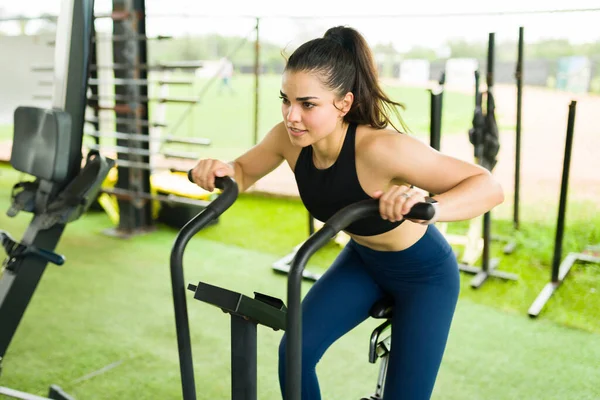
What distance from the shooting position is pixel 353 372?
2.66 meters

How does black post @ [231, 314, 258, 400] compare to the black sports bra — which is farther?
the black sports bra

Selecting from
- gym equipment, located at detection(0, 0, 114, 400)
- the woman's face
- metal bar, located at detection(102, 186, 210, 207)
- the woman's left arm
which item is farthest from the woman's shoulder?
metal bar, located at detection(102, 186, 210, 207)

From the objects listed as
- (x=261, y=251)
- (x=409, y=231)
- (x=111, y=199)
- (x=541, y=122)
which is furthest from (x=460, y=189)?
(x=541, y=122)

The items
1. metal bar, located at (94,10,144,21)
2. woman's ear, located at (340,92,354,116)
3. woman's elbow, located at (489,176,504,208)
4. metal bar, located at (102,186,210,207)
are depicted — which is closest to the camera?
woman's elbow, located at (489,176,504,208)

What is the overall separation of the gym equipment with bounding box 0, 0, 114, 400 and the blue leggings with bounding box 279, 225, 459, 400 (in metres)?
0.92

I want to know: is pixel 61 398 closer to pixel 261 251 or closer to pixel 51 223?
pixel 51 223

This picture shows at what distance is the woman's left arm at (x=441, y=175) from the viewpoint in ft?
4.35

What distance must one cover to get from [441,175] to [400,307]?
431mm

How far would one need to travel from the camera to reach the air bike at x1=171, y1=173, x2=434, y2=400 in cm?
111

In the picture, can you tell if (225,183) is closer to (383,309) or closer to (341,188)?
(341,188)

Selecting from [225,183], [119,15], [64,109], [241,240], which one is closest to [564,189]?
[241,240]

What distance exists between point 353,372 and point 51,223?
1417 mm

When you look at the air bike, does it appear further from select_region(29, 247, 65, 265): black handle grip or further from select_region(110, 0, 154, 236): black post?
select_region(110, 0, 154, 236): black post

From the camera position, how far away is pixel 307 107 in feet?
4.63
